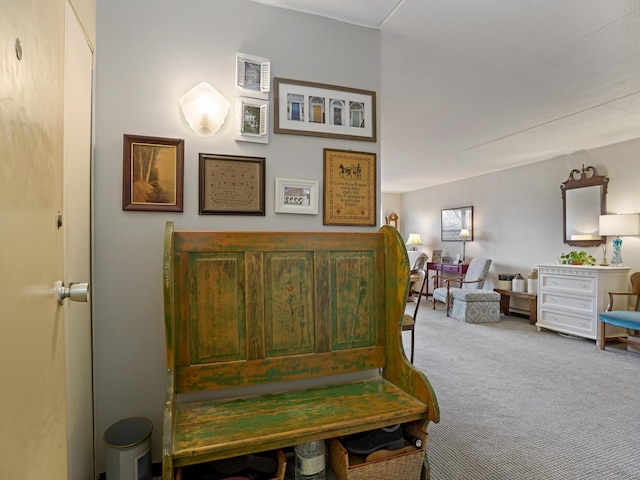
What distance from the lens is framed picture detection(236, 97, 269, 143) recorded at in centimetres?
188

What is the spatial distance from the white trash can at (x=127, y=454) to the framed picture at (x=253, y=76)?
5.85 ft

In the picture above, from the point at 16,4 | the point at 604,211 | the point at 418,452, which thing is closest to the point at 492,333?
the point at 604,211

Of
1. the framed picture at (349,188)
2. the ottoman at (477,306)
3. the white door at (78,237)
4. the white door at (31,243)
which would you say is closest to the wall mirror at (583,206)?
the ottoman at (477,306)

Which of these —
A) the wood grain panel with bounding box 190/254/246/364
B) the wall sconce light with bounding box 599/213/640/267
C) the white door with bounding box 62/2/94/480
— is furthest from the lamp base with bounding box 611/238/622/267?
the white door with bounding box 62/2/94/480

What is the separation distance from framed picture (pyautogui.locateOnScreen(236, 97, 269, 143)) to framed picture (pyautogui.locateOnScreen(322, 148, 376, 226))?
0.38 m

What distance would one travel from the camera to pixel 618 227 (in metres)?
4.23

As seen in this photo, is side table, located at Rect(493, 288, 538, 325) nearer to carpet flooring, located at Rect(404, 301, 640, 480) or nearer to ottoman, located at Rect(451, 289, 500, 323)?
ottoman, located at Rect(451, 289, 500, 323)

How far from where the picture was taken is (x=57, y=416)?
2.78 ft

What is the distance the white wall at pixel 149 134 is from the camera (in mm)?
1708

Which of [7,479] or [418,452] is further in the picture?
[418,452]

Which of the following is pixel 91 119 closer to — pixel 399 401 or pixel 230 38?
pixel 230 38

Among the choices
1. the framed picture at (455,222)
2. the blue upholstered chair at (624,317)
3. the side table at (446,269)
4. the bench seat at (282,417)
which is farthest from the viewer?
the framed picture at (455,222)

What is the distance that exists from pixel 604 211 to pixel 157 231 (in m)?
5.43

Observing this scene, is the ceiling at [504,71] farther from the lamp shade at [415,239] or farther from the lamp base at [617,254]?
the lamp shade at [415,239]
